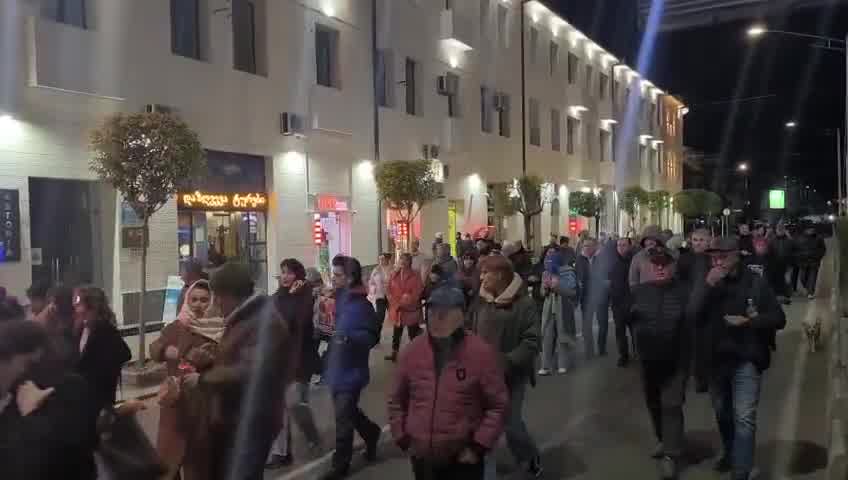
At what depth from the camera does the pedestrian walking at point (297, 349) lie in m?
6.68

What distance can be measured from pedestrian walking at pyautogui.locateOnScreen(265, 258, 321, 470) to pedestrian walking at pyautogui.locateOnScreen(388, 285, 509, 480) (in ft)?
9.13

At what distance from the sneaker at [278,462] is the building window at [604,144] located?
39579 mm

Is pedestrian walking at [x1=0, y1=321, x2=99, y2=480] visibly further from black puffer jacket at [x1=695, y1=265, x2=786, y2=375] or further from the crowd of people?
black puffer jacket at [x1=695, y1=265, x2=786, y2=375]

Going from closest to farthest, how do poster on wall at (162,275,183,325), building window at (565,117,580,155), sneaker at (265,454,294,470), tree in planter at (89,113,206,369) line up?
sneaker at (265,454,294,470), tree in planter at (89,113,206,369), poster on wall at (162,275,183,325), building window at (565,117,580,155)

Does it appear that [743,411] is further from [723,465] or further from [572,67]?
[572,67]

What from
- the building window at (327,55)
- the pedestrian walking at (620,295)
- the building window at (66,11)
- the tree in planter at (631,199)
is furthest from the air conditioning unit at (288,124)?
the tree in planter at (631,199)

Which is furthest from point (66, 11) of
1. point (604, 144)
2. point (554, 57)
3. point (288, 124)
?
point (604, 144)

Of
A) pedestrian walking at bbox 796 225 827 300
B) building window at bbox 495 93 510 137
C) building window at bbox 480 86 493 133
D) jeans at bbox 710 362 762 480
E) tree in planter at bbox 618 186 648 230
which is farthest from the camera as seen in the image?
tree in planter at bbox 618 186 648 230

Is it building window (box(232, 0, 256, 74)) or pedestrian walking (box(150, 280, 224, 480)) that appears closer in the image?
pedestrian walking (box(150, 280, 224, 480))

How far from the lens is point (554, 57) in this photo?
122ft

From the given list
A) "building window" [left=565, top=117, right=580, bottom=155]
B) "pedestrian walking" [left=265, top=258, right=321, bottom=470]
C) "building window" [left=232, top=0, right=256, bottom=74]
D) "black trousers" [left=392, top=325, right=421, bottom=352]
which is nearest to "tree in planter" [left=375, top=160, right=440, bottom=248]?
"building window" [left=232, top=0, right=256, bottom=74]

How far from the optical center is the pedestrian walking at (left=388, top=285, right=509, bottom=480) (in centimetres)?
383

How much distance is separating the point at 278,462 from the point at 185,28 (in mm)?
12010

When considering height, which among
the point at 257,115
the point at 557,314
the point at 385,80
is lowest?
the point at 557,314
